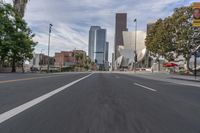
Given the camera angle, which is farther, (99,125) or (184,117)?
(184,117)

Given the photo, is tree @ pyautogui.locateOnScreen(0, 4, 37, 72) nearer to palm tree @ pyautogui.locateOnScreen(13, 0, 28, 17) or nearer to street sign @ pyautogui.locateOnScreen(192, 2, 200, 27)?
palm tree @ pyautogui.locateOnScreen(13, 0, 28, 17)

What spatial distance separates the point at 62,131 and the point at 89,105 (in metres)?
3.53

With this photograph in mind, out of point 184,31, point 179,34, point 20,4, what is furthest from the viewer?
point 20,4

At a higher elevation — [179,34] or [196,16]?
[179,34]

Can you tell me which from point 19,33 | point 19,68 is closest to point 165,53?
point 19,33

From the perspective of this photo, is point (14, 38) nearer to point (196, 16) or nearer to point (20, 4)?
point (20, 4)

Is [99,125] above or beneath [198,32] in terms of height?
beneath

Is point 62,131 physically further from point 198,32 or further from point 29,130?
point 198,32

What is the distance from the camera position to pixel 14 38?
2430 inches

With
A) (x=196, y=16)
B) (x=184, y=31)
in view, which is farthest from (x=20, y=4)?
(x=196, y=16)

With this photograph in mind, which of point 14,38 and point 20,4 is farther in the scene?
point 20,4

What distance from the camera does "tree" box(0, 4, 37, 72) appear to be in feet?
195

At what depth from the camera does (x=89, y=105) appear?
909 centimetres

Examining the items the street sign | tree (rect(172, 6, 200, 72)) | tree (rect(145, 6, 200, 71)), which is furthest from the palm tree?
the street sign
